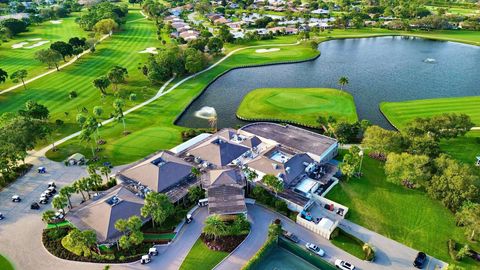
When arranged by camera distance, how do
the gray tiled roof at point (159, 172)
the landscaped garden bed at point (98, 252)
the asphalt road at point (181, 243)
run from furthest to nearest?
the gray tiled roof at point (159, 172)
the landscaped garden bed at point (98, 252)
the asphalt road at point (181, 243)

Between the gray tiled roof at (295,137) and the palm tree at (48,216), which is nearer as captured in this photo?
the palm tree at (48,216)

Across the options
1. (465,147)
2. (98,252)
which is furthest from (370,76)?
(98,252)

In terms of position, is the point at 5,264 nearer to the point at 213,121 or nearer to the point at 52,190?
the point at 52,190

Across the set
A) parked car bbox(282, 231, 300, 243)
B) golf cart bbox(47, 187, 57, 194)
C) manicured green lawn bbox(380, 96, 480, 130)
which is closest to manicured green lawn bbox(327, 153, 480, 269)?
parked car bbox(282, 231, 300, 243)

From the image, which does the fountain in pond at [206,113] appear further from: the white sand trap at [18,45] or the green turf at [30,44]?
the white sand trap at [18,45]

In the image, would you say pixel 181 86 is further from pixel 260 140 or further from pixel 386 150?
pixel 386 150

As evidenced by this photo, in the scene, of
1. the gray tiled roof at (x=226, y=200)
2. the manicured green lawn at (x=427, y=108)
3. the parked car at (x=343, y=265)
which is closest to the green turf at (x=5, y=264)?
the gray tiled roof at (x=226, y=200)

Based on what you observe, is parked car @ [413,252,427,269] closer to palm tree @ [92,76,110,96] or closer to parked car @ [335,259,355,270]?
parked car @ [335,259,355,270]
